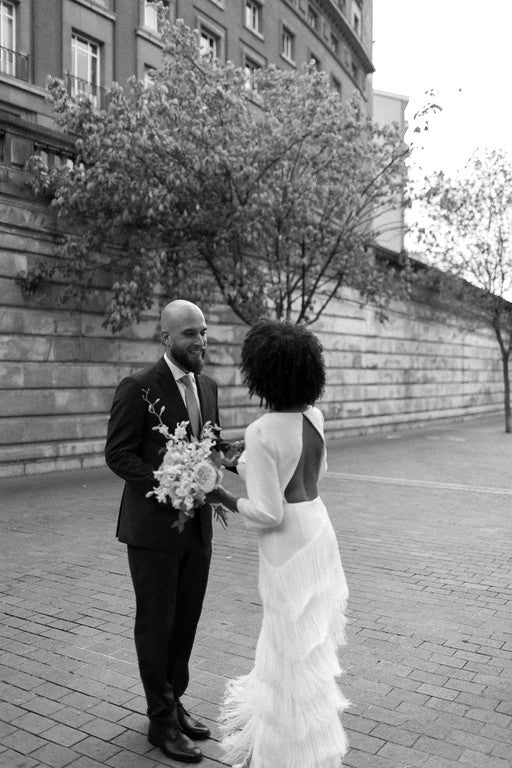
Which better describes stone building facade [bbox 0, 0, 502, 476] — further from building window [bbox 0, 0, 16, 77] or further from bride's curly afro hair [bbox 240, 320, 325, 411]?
bride's curly afro hair [bbox 240, 320, 325, 411]

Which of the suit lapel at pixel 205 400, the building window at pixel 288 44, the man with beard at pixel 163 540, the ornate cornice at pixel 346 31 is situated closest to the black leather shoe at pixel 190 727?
the man with beard at pixel 163 540

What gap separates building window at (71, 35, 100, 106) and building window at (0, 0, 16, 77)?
1.78 meters

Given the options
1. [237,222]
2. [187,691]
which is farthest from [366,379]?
[187,691]

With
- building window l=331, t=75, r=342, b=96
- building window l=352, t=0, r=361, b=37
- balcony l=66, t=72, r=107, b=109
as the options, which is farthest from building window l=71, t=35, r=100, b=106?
building window l=352, t=0, r=361, b=37

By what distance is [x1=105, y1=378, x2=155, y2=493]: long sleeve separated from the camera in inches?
135

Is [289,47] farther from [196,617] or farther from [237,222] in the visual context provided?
[196,617]

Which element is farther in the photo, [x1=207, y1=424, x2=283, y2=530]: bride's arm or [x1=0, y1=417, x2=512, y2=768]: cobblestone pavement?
[x1=0, y1=417, x2=512, y2=768]: cobblestone pavement

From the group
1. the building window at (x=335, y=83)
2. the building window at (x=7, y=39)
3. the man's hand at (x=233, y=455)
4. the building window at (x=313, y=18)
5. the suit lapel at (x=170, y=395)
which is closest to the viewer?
the man's hand at (x=233, y=455)

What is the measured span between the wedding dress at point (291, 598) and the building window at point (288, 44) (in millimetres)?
32644

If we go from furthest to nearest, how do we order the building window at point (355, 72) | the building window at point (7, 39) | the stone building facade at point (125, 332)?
1. the building window at point (355, 72)
2. the building window at point (7, 39)
3. the stone building facade at point (125, 332)

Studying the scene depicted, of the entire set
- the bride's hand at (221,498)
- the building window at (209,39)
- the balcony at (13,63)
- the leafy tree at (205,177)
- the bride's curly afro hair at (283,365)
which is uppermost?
the building window at (209,39)

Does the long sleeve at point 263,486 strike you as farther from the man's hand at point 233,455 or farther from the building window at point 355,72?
the building window at point 355,72

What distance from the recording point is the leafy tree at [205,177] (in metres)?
12.5

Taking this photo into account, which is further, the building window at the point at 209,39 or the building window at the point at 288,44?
the building window at the point at 288,44
